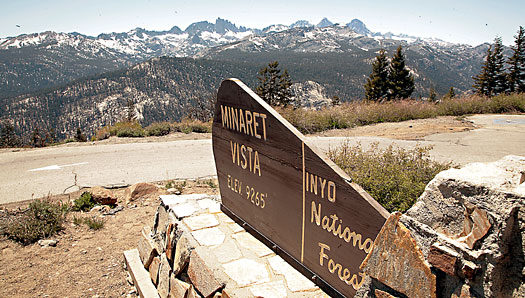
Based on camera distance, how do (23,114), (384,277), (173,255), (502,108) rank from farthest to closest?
(23,114)
(502,108)
(173,255)
(384,277)

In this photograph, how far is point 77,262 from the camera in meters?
4.66

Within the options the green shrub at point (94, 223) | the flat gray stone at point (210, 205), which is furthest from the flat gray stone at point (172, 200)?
the green shrub at point (94, 223)

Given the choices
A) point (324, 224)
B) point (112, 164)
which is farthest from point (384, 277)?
point (112, 164)

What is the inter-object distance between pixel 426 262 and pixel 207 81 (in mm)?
195538

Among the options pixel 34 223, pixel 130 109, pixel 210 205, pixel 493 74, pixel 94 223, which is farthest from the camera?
pixel 493 74

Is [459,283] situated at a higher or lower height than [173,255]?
higher

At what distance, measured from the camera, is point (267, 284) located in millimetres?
2762

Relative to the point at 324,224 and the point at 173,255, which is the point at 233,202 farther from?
the point at 324,224

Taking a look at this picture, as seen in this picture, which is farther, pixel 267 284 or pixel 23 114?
pixel 23 114

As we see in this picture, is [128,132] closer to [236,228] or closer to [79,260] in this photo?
Result: [79,260]

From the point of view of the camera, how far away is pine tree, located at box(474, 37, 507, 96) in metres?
39.3

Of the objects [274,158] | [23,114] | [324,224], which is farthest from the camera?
[23,114]

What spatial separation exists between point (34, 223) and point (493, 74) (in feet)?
156

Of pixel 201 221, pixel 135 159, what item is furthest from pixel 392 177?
pixel 135 159
